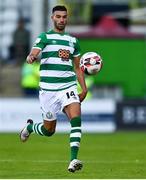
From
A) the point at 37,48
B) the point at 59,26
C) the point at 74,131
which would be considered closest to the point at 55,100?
the point at 74,131

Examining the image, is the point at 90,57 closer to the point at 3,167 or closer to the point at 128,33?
the point at 3,167

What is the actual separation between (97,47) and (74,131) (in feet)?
52.7

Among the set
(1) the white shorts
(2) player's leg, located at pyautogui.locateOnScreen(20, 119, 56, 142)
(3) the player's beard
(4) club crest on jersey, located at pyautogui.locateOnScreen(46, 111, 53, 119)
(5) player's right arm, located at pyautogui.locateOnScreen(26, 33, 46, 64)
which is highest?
(3) the player's beard

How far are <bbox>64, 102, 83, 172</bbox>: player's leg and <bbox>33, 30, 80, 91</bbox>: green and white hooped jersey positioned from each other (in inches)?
15.1

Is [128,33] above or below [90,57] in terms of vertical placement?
below

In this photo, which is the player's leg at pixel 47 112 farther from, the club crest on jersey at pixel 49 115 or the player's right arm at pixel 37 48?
the player's right arm at pixel 37 48

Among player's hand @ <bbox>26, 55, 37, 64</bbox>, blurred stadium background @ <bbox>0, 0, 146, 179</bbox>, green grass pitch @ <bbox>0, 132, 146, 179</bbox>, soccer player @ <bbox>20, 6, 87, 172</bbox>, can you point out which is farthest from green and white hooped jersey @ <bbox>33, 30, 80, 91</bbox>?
blurred stadium background @ <bbox>0, 0, 146, 179</bbox>

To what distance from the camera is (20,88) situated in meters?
28.5

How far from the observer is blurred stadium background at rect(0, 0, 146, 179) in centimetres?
1820

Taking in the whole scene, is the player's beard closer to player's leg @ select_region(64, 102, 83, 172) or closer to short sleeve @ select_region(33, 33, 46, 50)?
short sleeve @ select_region(33, 33, 46, 50)

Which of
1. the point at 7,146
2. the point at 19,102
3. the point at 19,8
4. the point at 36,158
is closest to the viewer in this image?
the point at 36,158

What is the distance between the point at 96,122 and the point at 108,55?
5.39 metres

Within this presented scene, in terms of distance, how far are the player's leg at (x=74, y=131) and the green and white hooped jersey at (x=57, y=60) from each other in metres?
0.38

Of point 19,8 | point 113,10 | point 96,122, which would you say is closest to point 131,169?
point 96,122
